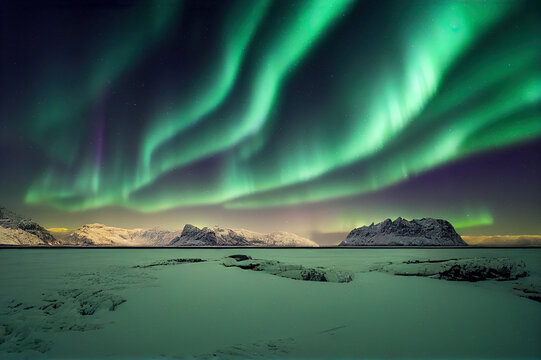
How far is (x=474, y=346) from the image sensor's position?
197 inches

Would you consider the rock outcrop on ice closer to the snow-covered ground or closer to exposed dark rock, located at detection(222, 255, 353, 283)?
the snow-covered ground

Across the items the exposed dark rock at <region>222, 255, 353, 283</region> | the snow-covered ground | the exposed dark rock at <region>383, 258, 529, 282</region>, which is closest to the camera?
the snow-covered ground

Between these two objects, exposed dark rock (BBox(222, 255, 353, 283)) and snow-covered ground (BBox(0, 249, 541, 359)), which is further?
exposed dark rock (BBox(222, 255, 353, 283))

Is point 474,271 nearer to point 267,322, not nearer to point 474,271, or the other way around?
point 474,271

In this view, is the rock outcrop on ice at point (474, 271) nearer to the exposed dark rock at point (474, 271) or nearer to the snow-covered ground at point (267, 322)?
the exposed dark rock at point (474, 271)

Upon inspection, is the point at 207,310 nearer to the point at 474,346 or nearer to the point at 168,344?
the point at 168,344

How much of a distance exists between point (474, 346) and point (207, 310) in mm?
6087

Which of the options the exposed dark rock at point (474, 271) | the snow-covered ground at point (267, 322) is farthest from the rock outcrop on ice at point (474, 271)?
the snow-covered ground at point (267, 322)

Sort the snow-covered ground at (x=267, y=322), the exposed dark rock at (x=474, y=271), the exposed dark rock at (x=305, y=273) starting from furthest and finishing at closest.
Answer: the exposed dark rock at (x=474, y=271) → the exposed dark rock at (x=305, y=273) → the snow-covered ground at (x=267, y=322)

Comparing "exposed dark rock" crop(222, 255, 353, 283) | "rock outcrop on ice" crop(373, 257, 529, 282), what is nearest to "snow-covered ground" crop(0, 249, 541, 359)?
"exposed dark rock" crop(222, 255, 353, 283)

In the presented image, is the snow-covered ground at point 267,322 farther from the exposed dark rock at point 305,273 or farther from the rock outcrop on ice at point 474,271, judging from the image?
the rock outcrop on ice at point 474,271

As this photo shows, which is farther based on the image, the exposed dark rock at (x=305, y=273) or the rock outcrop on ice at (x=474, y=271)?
the rock outcrop on ice at (x=474, y=271)

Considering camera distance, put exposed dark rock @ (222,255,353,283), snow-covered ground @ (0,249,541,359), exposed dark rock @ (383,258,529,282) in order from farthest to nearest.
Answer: exposed dark rock @ (383,258,529,282) < exposed dark rock @ (222,255,353,283) < snow-covered ground @ (0,249,541,359)

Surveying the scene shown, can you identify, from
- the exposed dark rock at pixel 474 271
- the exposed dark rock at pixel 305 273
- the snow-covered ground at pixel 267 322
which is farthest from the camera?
the exposed dark rock at pixel 474 271
